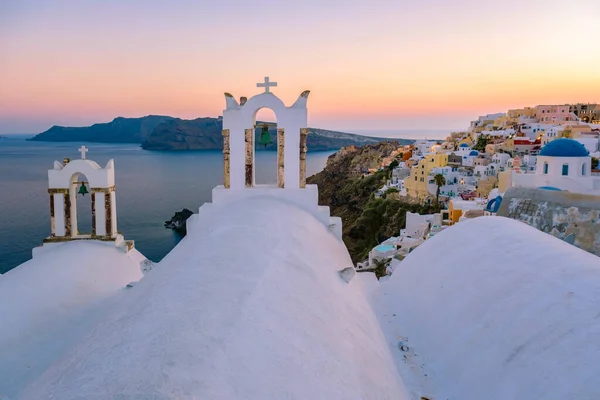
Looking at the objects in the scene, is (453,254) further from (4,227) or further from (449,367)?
(4,227)

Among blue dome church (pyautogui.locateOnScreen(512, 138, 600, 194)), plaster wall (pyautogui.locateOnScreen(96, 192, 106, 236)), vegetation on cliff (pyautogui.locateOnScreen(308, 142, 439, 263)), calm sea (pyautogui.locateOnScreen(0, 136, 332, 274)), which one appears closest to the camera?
plaster wall (pyautogui.locateOnScreen(96, 192, 106, 236))

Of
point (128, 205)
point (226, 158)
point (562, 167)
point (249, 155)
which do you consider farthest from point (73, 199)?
point (128, 205)

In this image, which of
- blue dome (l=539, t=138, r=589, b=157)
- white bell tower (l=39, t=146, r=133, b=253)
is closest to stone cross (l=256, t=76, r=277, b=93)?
white bell tower (l=39, t=146, r=133, b=253)

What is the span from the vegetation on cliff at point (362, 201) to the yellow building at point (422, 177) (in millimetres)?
1233

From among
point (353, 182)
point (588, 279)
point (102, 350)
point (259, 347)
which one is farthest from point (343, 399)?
point (353, 182)

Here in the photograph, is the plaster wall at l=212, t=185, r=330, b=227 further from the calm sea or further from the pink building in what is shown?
the pink building

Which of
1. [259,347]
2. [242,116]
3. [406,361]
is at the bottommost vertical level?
[406,361]

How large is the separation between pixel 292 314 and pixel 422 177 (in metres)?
45.9

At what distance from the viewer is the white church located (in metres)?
2.57

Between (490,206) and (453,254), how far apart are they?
43.8 feet

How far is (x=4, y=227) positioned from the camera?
39125mm

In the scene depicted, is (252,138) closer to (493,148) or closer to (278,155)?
(278,155)

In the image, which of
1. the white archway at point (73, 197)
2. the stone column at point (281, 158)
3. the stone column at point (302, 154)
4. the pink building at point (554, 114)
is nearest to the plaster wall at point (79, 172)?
the white archway at point (73, 197)

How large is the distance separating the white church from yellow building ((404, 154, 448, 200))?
134 ft
